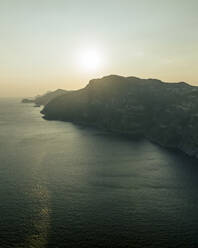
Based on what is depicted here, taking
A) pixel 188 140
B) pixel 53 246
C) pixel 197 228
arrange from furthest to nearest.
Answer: pixel 188 140, pixel 197 228, pixel 53 246

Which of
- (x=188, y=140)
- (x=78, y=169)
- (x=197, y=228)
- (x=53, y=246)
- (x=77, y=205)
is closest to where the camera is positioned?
(x=53, y=246)

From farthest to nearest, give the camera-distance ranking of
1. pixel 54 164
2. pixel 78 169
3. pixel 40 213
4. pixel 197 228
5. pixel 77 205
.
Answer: pixel 54 164, pixel 78 169, pixel 77 205, pixel 40 213, pixel 197 228

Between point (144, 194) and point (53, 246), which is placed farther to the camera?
point (144, 194)

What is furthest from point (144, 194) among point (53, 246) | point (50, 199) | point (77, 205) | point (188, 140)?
point (188, 140)

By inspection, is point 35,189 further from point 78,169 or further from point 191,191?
point 191,191

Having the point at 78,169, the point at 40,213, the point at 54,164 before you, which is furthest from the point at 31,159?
the point at 40,213

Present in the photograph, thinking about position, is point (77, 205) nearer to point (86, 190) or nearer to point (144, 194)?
point (86, 190)
